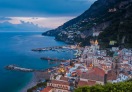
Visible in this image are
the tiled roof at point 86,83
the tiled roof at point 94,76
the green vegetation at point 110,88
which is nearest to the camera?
the green vegetation at point 110,88

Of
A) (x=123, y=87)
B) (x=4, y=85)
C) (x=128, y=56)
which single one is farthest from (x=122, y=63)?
(x=123, y=87)

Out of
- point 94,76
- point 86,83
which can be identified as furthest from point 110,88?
point 94,76

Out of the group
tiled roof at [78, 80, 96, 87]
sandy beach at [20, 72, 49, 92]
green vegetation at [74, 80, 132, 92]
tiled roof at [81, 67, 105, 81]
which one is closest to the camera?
green vegetation at [74, 80, 132, 92]

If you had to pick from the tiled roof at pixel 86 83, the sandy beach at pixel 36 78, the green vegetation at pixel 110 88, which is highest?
the green vegetation at pixel 110 88

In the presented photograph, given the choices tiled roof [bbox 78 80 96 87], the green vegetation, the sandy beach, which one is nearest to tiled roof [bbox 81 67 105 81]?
tiled roof [bbox 78 80 96 87]

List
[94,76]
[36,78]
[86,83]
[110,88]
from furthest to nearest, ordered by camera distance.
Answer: [36,78] < [94,76] < [86,83] < [110,88]

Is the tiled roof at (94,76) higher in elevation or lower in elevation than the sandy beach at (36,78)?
higher

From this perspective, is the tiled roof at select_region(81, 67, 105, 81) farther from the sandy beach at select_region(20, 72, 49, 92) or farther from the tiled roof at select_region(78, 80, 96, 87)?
the sandy beach at select_region(20, 72, 49, 92)

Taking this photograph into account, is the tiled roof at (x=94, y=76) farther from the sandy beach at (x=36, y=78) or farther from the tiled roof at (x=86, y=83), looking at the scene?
the sandy beach at (x=36, y=78)

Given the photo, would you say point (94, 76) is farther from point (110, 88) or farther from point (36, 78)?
point (110, 88)

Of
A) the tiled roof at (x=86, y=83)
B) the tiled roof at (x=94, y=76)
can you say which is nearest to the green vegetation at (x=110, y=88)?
the tiled roof at (x=86, y=83)

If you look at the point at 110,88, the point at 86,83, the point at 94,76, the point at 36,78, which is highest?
the point at 110,88

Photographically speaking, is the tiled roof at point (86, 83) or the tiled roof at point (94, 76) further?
the tiled roof at point (94, 76)
